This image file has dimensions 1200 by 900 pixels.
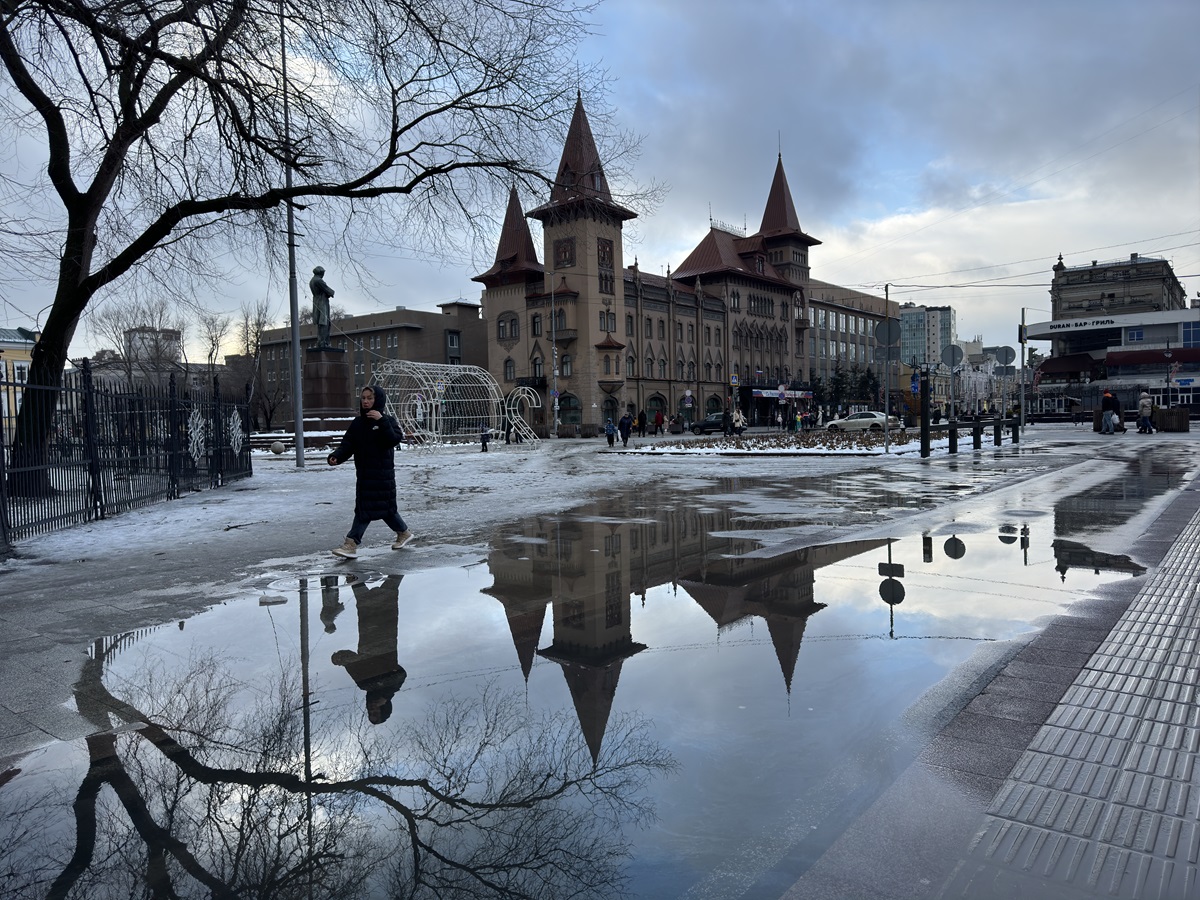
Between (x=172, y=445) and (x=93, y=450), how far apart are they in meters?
4.12

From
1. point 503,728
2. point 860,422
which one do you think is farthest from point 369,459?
point 860,422

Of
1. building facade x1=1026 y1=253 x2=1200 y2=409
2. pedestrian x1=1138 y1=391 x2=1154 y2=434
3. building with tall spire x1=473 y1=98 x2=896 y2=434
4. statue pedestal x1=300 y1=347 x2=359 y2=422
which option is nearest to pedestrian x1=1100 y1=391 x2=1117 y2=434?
pedestrian x1=1138 y1=391 x2=1154 y2=434

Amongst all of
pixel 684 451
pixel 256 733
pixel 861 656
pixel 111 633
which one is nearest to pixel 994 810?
pixel 861 656

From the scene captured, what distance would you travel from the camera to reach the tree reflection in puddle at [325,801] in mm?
2713

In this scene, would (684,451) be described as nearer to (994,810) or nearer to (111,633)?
(111,633)

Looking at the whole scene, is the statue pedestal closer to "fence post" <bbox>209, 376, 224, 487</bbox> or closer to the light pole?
"fence post" <bbox>209, 376, 224, 487</bbox>

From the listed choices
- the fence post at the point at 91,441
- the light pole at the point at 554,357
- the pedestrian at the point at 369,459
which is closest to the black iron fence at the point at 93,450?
the fence post at the point at 91,441

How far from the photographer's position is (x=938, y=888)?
253 cm

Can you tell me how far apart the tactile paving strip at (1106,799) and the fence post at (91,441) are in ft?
42.0

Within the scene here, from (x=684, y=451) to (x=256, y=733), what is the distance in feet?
84.5

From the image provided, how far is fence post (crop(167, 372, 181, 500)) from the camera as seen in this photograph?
1585 centimetres

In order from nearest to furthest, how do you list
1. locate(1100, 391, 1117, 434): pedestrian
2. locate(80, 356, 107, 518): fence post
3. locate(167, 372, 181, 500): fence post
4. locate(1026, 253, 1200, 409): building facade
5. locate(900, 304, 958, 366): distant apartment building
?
locate(80, 356, 107, 518): fence post, locate(167, 372, 181, 500): fence post, locate(1100, 391, 1117, 434): pedestrian, locate(1026, 253, 1200, 409): building facade, locate(900, 304, 958, 366): distant apartment building

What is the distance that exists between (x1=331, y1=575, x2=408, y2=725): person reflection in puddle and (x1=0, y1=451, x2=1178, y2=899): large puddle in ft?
0.10

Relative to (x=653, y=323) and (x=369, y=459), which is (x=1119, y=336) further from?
(x=369, y=459)
